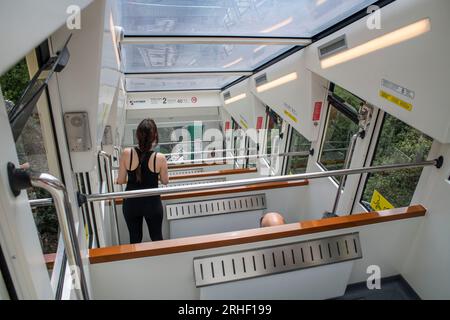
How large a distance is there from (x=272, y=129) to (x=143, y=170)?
2.99 meters

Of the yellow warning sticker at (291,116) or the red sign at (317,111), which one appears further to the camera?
the yellow warning sticker at (291,116)

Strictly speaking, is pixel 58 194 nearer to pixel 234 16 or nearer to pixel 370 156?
pixel 234 16

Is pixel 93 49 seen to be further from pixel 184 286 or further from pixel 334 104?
pixel 334 104

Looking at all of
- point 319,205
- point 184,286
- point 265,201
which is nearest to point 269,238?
point 184,286

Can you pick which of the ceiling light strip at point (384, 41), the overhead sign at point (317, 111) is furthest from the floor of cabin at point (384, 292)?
the overhead sign at point (317, 111)

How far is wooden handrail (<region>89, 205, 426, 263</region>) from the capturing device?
1.37 meters

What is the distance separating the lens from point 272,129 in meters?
4.53

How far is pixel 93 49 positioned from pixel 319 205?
249cm

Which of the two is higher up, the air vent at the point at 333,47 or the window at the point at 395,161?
the air vent at the point at 333,47

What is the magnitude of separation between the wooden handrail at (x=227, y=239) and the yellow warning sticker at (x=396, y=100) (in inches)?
26.0

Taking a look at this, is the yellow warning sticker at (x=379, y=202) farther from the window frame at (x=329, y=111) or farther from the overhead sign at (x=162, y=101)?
the overhead sign at (x=162, y=101)

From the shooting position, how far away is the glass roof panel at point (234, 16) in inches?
72.7

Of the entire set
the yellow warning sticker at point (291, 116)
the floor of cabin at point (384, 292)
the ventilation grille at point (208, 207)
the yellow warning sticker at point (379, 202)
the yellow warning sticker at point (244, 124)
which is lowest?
the floor of cabin at point (384, 292)

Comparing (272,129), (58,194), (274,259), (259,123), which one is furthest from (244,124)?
(58,194)
